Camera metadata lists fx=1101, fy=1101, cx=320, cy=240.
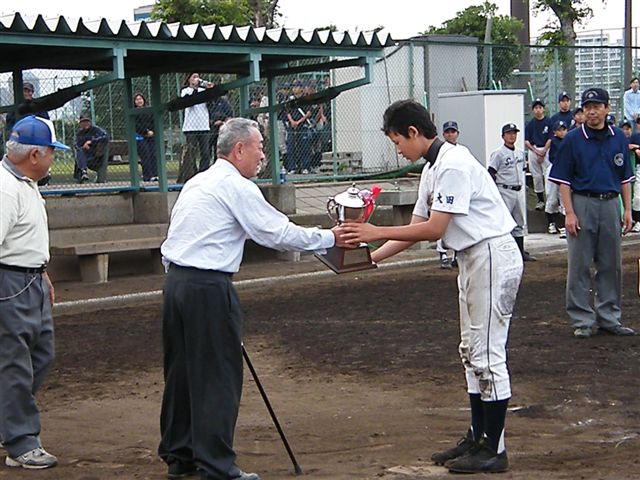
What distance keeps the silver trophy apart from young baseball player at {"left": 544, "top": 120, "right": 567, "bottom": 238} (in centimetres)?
1257

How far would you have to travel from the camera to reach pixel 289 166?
20469mm

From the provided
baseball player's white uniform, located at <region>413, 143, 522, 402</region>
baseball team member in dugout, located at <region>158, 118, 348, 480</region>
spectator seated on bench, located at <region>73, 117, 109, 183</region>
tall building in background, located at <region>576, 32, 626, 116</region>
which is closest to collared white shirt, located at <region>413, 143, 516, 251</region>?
baseball player's white uniform, located at <region>413, 143, 522, 402</region>

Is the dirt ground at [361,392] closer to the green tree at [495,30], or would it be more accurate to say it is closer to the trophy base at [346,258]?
the trophy base at [346,258]

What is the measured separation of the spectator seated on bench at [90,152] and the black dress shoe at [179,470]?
1129cm

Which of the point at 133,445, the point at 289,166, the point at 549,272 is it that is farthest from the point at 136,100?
the point at 133,445

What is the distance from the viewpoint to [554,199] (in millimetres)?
19016

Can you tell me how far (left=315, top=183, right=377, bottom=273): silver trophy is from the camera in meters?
6.33

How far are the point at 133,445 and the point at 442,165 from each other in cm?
263

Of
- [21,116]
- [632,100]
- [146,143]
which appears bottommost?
[146,143]

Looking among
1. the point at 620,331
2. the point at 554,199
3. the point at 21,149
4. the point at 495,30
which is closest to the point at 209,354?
the point at 21,149

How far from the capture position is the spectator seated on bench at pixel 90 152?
→ 55.2ft

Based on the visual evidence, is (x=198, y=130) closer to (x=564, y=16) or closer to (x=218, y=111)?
(x=218, y=111)

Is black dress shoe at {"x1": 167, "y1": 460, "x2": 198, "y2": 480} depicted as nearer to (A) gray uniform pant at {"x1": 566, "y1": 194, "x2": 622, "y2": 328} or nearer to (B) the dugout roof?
(A) gray uniform pant at {"x1": 566, "y1": 194, "x2": 622, "y2": 328}

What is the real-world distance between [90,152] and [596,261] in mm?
9196
